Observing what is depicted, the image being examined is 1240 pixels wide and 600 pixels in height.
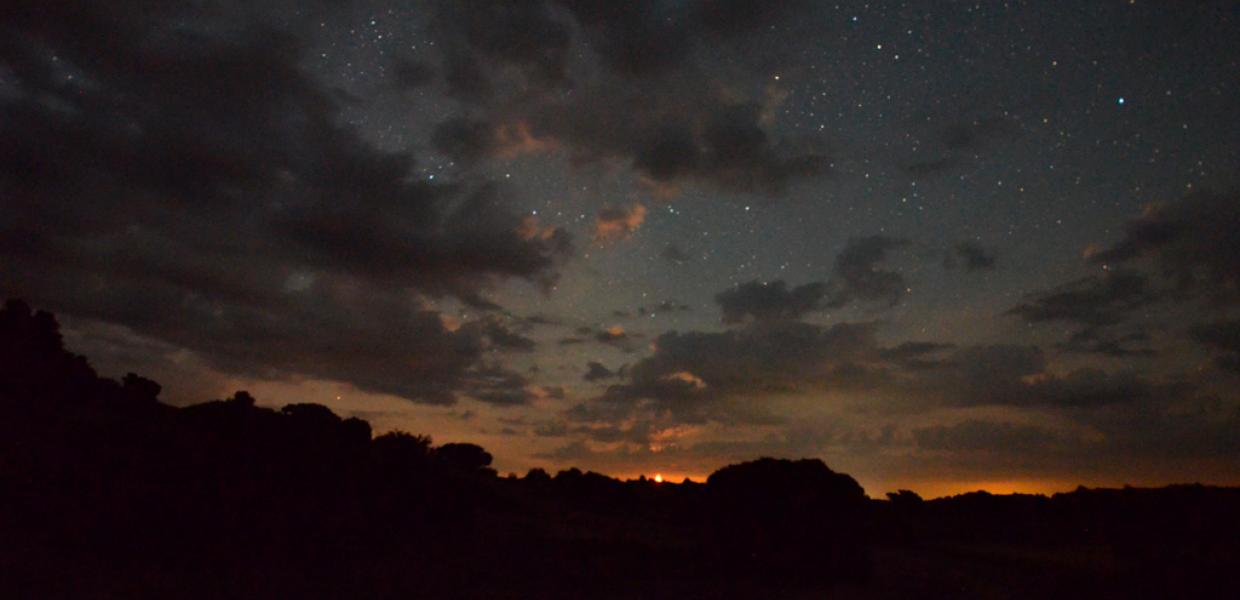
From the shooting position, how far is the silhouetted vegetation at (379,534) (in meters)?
16.2

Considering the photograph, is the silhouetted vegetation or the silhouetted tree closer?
the silhouetted vegetation

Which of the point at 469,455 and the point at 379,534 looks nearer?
the point at 379,534

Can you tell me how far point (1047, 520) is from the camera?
36719 millimetres

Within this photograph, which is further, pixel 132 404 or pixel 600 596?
pixel 132 404

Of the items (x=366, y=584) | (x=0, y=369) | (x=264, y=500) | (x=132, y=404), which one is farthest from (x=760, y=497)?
(x=0, y=369)

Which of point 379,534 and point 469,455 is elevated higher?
point 469,455

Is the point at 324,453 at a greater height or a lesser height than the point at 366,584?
greater

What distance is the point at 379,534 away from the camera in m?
19.6

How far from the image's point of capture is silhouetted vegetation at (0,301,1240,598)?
16188 millimetres

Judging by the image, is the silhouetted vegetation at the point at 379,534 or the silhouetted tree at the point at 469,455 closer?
the silhouetted vegetation at the point at 379,534

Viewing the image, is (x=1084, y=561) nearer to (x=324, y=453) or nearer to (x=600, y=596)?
(x=600, y=596)

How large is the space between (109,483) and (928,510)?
3905 centimetres

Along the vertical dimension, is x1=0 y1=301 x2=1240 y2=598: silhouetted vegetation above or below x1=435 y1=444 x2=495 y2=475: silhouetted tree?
below

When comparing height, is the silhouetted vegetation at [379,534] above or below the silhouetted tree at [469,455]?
below
